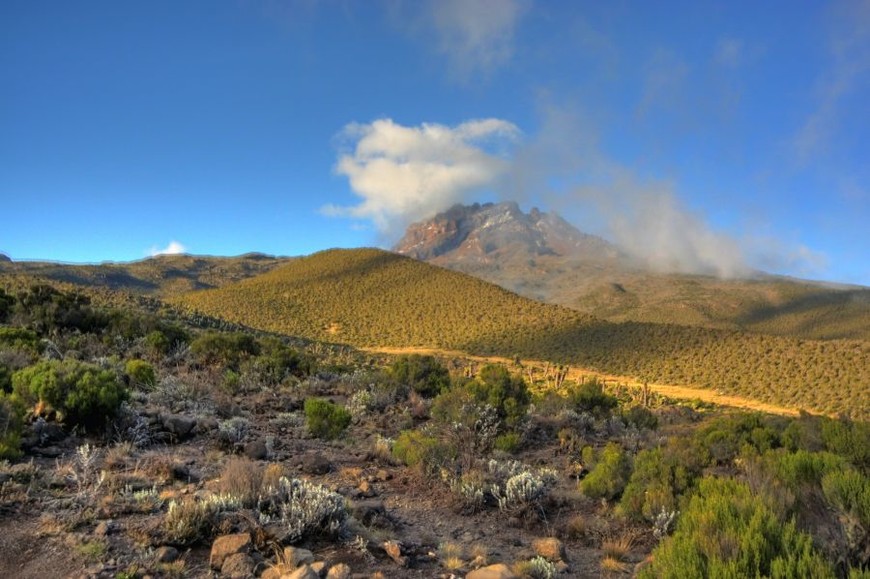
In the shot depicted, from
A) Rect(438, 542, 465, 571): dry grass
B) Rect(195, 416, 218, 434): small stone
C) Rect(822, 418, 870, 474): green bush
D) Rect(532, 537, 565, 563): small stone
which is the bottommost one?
Rect(532, 537, 565, 563): small stone

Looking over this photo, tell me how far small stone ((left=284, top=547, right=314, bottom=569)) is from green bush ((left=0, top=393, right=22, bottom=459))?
3914 mm

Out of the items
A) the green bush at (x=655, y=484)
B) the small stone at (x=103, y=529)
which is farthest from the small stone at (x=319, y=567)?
the green bush at (x=655, y=484)

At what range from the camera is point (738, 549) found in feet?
12.8

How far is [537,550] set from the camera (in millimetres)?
5977

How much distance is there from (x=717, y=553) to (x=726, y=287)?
15069cm

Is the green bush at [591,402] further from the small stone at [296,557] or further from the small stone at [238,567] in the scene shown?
the small stone at [238,567]

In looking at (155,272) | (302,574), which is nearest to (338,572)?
(302,574)

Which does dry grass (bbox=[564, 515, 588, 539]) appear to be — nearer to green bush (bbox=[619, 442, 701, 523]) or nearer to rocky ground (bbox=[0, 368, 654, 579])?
rocky ground (bbox=[0, 368, 654, 579])

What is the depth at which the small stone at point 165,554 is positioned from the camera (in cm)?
442

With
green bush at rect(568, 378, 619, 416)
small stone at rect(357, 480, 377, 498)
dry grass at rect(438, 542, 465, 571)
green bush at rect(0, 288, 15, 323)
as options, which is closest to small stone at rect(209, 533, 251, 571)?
dry grass at rect(438, 542, 465, 571)

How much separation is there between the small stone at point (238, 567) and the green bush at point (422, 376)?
1227 centimetres

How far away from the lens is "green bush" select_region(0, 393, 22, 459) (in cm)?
627

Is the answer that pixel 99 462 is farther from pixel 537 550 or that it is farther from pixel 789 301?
pixel 789 301

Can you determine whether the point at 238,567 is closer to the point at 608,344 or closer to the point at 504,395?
the point at 504,395
